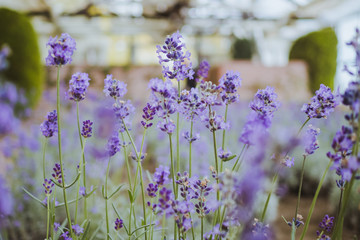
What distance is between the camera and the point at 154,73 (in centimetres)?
791

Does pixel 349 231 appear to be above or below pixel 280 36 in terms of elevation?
below

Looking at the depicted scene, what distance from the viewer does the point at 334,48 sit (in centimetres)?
877

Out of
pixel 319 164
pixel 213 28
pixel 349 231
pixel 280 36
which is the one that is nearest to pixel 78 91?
pixel 349 231

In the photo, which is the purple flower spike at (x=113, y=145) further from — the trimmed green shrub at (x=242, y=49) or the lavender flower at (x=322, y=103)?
the trimmed green shrub at (x=242, y=49)

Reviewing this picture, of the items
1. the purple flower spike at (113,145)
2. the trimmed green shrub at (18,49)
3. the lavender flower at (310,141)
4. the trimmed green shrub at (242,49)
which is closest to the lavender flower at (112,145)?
the purple flower spike at (113,145)

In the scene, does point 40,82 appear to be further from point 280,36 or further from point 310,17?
point 280,36

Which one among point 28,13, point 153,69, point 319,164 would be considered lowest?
point 319,164

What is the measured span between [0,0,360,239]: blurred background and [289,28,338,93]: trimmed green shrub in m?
0.03

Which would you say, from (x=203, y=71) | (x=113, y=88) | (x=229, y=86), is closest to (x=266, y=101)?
(x=229, y=86)

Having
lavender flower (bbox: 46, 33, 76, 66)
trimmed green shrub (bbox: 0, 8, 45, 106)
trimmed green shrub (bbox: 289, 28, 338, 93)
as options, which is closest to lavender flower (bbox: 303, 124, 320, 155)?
lavender flower (bbox: 46, 33, 76, 66)

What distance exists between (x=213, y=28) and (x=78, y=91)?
48.2ft

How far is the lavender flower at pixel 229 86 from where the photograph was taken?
0.73m

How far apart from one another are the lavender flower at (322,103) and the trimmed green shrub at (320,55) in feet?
28.0

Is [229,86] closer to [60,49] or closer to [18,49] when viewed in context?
[60,49]
